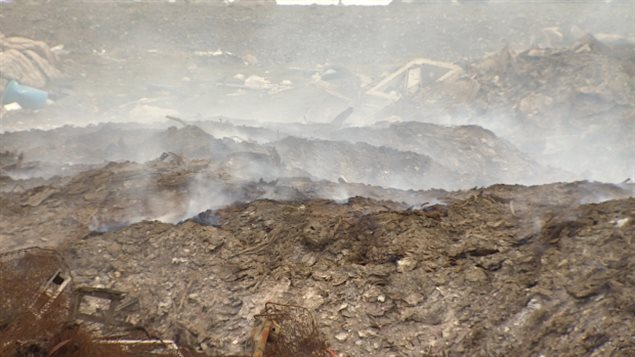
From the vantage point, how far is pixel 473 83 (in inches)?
571

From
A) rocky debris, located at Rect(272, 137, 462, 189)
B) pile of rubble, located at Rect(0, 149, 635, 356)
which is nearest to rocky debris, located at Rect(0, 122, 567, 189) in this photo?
rocky debris, located at Rect(272, 137, 462, 189)

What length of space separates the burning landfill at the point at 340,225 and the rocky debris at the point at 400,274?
2 cm

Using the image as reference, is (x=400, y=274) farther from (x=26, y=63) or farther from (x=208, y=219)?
(x=26, y=63)

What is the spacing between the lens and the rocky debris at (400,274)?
3.41 m

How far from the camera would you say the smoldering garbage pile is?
11453mm

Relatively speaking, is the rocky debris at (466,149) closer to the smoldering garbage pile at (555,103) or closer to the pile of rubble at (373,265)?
the smoldering garbage pile at (555,103)

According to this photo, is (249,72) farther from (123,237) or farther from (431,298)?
(431,298)

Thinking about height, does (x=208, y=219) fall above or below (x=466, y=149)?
above

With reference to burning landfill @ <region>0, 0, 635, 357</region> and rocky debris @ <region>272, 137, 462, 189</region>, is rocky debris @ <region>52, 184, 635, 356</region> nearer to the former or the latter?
burning landfill @ <region>0, 0, 635, 357</region>

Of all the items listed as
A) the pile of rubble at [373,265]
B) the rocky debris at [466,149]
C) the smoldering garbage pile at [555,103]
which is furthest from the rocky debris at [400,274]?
the smoldering garbage pile at [555,103]

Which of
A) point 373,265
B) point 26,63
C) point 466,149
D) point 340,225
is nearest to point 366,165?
point 466,149

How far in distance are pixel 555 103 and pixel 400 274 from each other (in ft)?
34.6

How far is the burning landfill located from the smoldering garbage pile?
51mm

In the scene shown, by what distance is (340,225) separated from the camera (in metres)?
4.73
